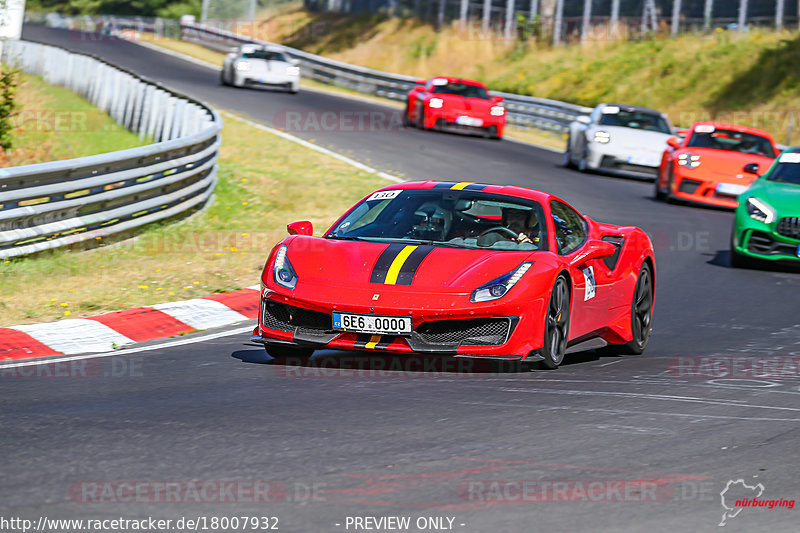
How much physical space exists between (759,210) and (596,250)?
232 inches

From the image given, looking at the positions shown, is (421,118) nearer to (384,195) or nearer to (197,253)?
(197,253)

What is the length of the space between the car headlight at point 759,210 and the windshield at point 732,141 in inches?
246

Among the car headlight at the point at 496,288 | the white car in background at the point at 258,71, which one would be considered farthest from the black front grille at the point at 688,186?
the white car in background at the point at 258,71

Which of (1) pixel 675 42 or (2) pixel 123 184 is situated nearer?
(2) pixel 123 184

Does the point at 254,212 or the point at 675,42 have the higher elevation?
the point at 675,42

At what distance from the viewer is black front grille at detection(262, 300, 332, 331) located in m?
7.43

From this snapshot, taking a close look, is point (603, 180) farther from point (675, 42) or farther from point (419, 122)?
point (675, 42)

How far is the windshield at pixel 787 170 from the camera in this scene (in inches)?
559

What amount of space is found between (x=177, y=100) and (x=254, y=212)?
517 cm

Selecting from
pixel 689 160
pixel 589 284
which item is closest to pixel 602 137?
pixel 689 160

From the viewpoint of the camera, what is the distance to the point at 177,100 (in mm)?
20500

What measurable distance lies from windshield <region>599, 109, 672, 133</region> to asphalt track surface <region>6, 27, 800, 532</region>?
14114 mm

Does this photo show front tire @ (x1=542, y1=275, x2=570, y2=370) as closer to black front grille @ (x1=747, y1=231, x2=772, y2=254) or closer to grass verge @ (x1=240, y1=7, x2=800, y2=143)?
black front grille @ (x1=747, y1=231, x2=772, y2=254)

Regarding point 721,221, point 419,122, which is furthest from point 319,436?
point 419,122
